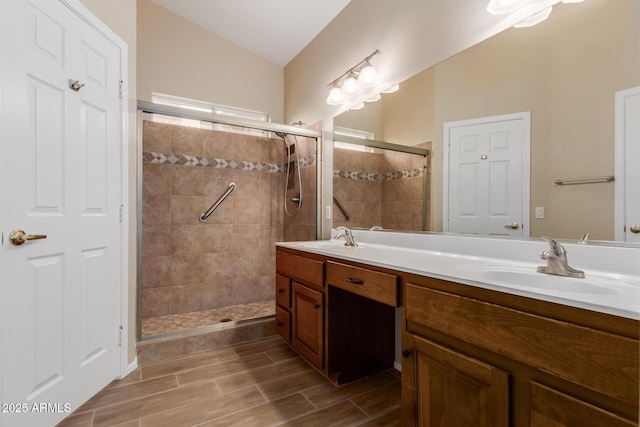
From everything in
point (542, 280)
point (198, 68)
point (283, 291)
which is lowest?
point (283, 291)

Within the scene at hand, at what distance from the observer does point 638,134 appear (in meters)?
0.99

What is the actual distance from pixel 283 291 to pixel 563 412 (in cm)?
171

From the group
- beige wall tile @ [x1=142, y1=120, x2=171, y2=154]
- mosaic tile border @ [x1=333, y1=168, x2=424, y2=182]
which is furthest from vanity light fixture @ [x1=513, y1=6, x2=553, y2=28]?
beige wall tile @ [x1=142, y1=120, x2=171, y2=154]

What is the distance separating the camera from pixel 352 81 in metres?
2.27

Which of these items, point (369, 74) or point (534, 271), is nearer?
point (534, 271)

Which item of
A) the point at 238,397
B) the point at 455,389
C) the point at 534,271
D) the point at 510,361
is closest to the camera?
the point at 510,361

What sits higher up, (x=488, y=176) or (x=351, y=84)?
(x=351, y=84)

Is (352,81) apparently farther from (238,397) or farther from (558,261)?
(238,397)

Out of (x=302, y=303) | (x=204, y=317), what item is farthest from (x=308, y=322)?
(x=204, y=317)

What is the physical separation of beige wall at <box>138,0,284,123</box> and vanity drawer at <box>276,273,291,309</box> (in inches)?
77.4

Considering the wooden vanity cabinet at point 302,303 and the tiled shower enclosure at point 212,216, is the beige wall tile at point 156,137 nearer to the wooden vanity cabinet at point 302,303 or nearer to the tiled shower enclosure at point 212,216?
the tiled shower enclosure at point 212,216

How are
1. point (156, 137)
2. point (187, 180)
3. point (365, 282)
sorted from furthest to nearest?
A: point (187, 180) < point (156, 137) < point (365, 282)

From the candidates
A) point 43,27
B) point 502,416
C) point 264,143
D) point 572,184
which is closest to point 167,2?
point 264,143

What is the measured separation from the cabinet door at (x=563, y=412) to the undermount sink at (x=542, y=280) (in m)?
0.26
